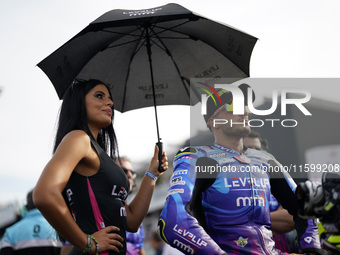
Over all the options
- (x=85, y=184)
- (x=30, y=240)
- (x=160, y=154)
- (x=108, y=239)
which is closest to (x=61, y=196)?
(x=85, y=184)

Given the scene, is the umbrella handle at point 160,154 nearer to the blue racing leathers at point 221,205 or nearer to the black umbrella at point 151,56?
the blue racing leathers at point 221,205

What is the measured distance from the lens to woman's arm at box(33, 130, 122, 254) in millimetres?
2725

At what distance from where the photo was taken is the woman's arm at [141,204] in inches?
142

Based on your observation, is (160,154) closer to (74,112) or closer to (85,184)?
(74,112)

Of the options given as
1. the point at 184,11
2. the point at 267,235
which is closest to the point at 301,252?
the point at 267,235

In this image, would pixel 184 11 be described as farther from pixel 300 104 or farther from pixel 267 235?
pixel 267 235

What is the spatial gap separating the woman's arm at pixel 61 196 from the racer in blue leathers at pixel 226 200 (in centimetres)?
44

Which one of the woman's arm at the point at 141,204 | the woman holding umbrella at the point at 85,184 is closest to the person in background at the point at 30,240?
the woman's arm at the point at 141,204

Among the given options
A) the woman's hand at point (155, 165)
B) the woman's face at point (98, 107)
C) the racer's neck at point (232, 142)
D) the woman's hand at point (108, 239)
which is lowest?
the woman's hand at point (108, 239)

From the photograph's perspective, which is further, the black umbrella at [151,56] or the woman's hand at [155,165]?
the black umbrella at [151,56]

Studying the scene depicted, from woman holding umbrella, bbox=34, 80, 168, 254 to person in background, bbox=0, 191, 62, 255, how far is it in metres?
2.93

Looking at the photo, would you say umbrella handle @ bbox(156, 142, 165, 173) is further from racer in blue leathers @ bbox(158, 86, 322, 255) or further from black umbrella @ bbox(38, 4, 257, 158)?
black umbrella @ bbox(38, 4, 257, 158)

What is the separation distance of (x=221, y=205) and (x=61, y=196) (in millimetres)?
1173

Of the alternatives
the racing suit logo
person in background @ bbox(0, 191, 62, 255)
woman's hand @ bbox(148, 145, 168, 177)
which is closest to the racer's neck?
woman's hand @ bbox(148, 145, 168, 177)
